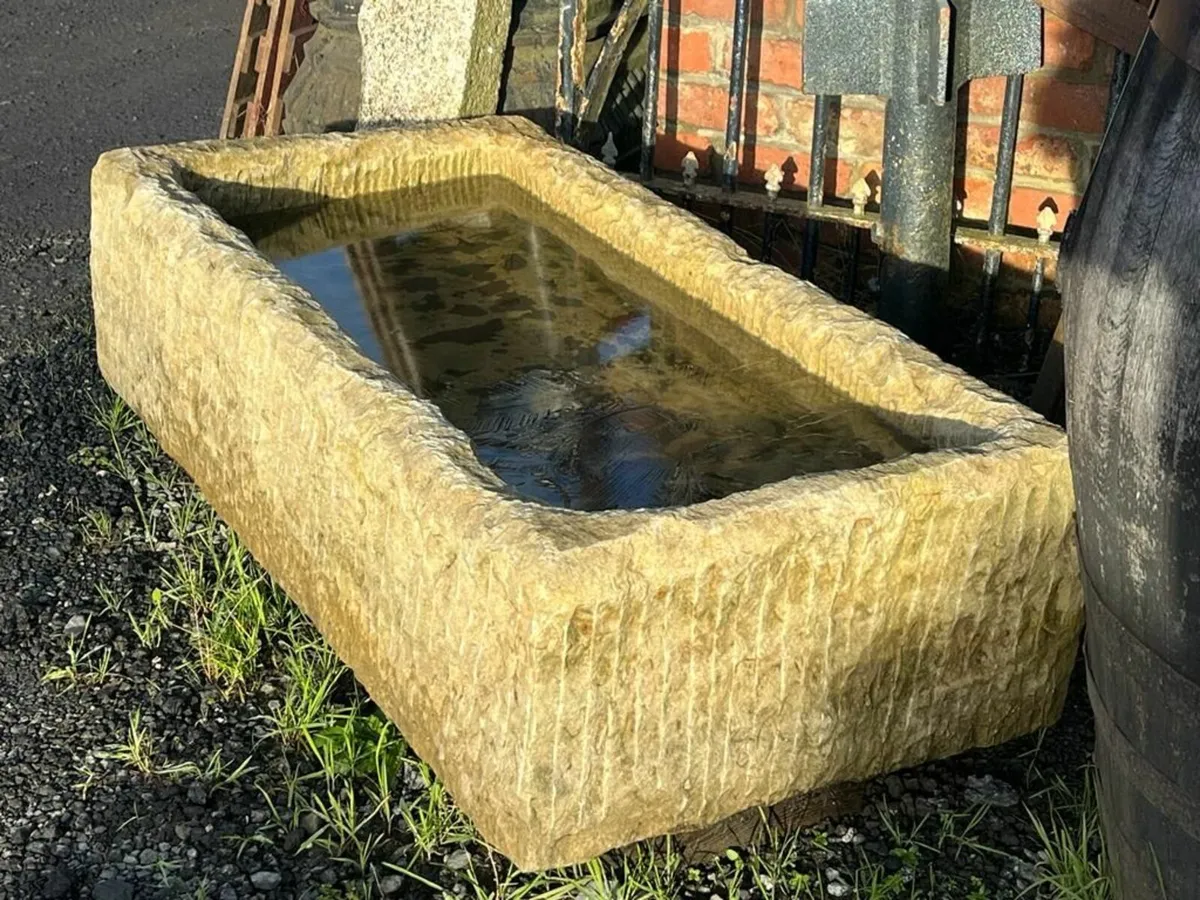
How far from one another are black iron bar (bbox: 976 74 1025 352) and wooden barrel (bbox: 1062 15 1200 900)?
128 centimetres

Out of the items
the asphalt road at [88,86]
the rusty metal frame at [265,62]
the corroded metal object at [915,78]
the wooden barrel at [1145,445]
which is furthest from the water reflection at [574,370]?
the asphalt road at [88,86]

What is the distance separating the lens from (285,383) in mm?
2748

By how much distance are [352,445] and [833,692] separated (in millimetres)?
775

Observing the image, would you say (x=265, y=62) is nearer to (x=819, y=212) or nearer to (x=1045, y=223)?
(x=819, y=212)

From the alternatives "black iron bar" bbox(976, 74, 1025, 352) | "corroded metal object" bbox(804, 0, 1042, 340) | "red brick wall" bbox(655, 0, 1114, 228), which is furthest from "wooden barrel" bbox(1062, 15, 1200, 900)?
"red brick wall" bbox(655, 0, 1114, 228)

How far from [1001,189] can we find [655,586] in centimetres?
162

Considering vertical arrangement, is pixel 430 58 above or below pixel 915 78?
below

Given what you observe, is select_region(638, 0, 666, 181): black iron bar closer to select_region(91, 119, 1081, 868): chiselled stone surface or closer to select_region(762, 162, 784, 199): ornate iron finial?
select_region(762, 162, 784, 199): ornate iron finial

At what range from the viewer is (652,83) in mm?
3861

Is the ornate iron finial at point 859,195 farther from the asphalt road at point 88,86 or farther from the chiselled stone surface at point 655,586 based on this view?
the asphalt road at point 88,86

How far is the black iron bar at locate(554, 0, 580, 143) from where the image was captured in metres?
3.99

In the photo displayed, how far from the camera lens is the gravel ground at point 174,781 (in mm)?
2510

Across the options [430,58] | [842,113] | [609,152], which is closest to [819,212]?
[842,113]

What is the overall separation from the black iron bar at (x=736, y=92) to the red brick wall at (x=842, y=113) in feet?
0.34
